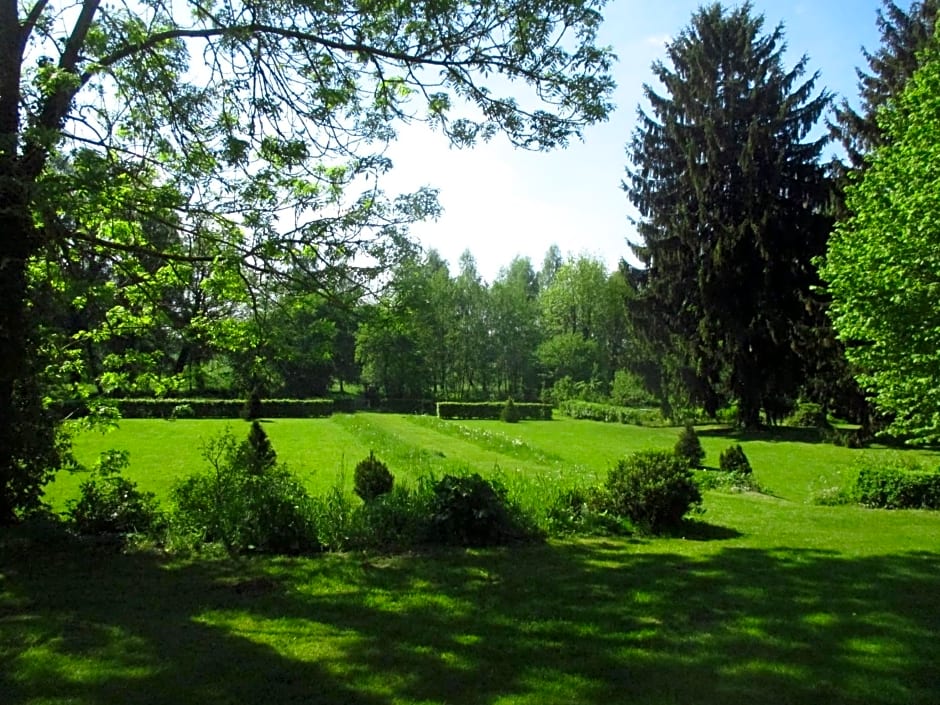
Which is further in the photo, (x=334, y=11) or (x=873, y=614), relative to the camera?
→ (x=334, y=11)

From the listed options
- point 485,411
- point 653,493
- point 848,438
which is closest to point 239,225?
point 653,493

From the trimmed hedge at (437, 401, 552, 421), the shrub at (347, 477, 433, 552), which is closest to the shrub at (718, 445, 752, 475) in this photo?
the shrub at (347, 477, 433, 552)

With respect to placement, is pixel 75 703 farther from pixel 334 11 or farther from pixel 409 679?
pixel 334 11

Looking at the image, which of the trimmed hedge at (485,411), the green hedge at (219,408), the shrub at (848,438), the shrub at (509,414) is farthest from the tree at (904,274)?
the trimmed hedge at (485,411)

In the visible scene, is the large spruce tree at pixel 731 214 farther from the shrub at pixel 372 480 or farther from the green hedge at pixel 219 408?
the shrub at pixel 372 480

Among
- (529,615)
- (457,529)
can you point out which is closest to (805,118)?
(457,529)

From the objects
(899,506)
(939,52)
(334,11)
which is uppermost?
(939,52)

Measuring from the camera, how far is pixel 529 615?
16.9 feet

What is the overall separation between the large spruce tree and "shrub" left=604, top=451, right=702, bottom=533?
23.7 metres

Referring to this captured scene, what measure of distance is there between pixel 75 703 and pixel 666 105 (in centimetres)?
3623

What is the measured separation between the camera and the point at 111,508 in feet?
26.3

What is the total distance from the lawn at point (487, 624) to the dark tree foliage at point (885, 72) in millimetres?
24759

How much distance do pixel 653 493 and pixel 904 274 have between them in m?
9.56

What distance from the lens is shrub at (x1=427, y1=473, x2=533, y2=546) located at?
8.01 metres
